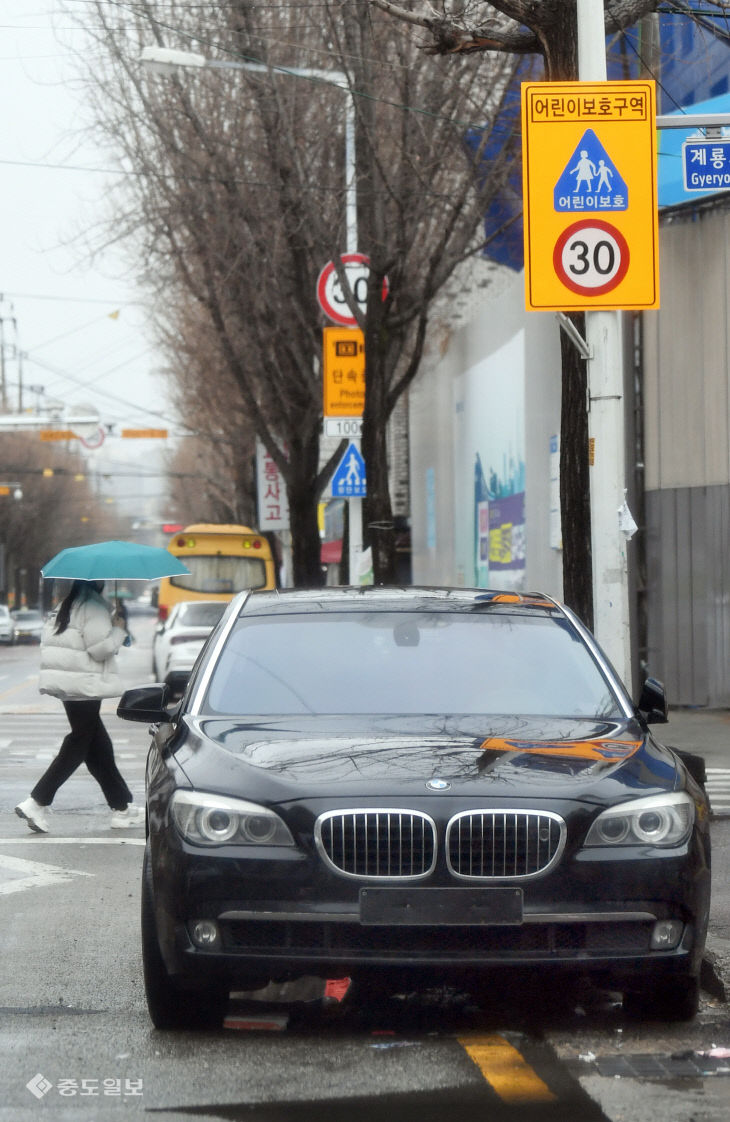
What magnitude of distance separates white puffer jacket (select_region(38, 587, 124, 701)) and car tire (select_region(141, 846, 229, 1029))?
5057mm

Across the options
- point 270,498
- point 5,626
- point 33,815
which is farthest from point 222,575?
point 5,626

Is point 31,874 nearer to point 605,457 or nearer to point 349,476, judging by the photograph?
point 605,457

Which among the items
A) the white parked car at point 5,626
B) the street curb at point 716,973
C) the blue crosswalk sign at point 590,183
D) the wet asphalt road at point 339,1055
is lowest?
the white parked car at point 5,626

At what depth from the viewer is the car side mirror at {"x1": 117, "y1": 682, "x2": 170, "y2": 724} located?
7.32 m

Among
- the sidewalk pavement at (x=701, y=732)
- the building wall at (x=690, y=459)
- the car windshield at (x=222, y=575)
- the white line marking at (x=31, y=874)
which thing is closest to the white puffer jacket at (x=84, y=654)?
the white line marking at (x=31, y=874)

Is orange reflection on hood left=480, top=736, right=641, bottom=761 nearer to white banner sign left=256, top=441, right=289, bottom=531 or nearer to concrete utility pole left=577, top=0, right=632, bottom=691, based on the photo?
concrete utility pole left=577, top=0, right=632, bottom=691

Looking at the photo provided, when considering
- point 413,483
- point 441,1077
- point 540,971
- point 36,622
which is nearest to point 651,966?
point 540,971

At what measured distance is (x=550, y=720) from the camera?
6164 millimetres

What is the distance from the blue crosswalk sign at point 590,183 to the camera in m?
10.3

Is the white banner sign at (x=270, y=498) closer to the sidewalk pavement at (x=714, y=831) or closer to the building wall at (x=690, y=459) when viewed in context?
the building wall at (x=690, y=459)

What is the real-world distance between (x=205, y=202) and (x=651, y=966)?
2150 cm

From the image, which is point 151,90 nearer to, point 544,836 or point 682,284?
point 682,284

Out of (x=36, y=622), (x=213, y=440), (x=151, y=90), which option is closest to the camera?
(x=151, y=90)

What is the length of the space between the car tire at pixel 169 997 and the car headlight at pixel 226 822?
1.23 ft
